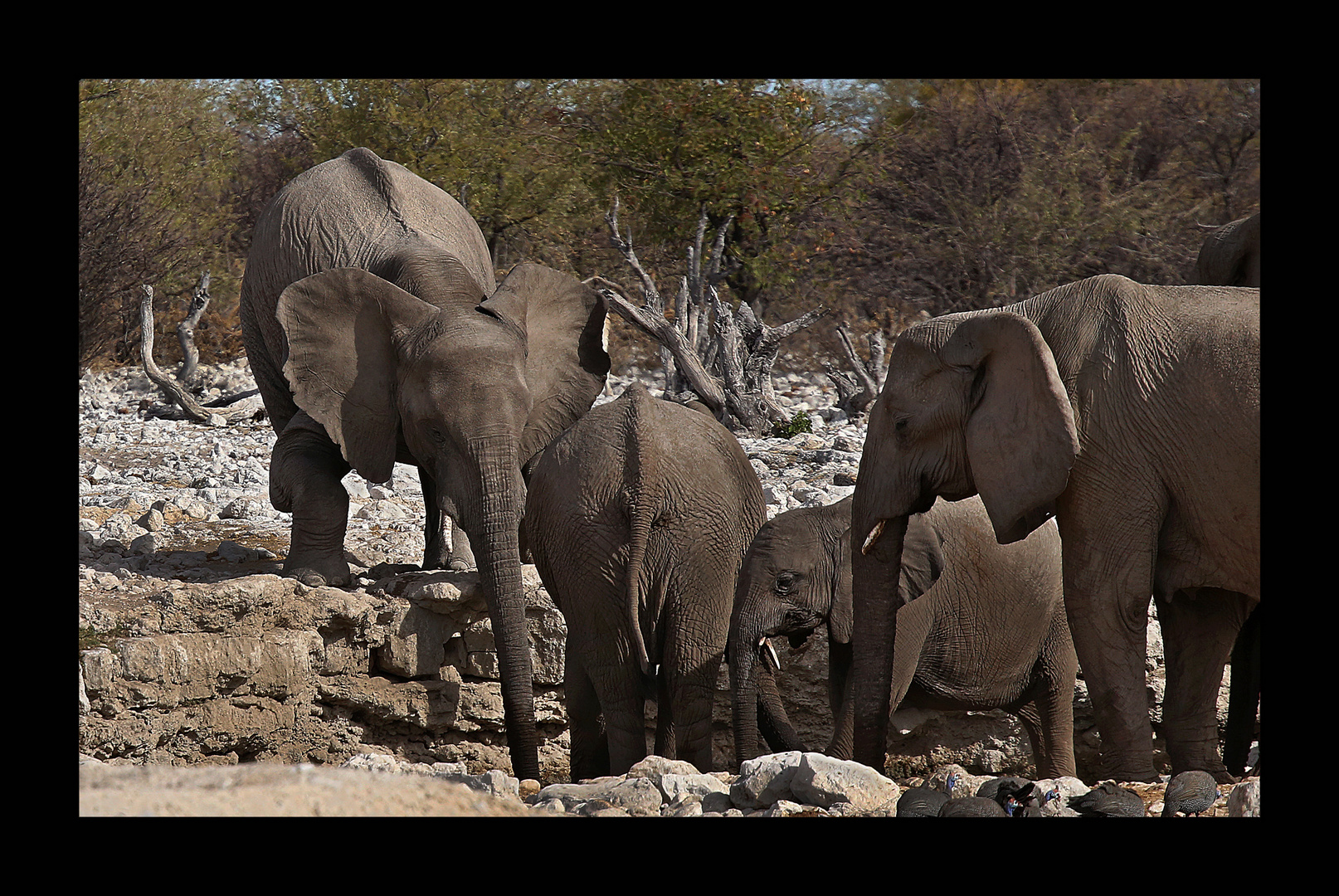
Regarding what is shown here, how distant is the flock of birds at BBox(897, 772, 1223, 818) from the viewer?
4.00 m

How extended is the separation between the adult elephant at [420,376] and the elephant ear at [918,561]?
61.4 inches

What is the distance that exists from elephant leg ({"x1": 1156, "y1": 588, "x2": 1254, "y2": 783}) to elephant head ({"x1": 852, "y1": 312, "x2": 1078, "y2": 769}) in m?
0.95

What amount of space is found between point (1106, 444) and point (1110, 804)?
1.17 meters

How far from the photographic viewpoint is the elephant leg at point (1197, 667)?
17.3 feet

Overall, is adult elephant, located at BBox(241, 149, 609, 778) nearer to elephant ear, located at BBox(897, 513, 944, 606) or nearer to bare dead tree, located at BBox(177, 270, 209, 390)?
elephant ear, located at BBox(897, 513, 944, 606)

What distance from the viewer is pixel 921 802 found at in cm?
411

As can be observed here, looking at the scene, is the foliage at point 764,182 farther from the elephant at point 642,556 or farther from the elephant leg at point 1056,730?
the elephant at point 642,556

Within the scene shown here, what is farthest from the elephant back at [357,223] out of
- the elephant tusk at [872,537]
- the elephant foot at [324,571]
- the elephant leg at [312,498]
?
the elephant tusk at [872,537]

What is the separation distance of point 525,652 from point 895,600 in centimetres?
162

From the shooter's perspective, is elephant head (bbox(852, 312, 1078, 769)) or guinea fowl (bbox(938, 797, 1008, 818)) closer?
guinea fowl (bbox(938, 797, 1008, 818))

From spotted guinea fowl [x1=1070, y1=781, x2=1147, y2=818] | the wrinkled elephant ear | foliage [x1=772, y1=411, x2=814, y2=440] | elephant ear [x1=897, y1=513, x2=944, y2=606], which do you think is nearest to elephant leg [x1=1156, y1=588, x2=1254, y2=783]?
elephant ear [x1=897, y1=513, x2=944, y2=606]

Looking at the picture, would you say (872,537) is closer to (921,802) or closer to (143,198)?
(921,802)

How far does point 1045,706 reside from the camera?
610cm

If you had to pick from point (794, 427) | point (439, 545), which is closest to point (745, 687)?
point (439, 545)
